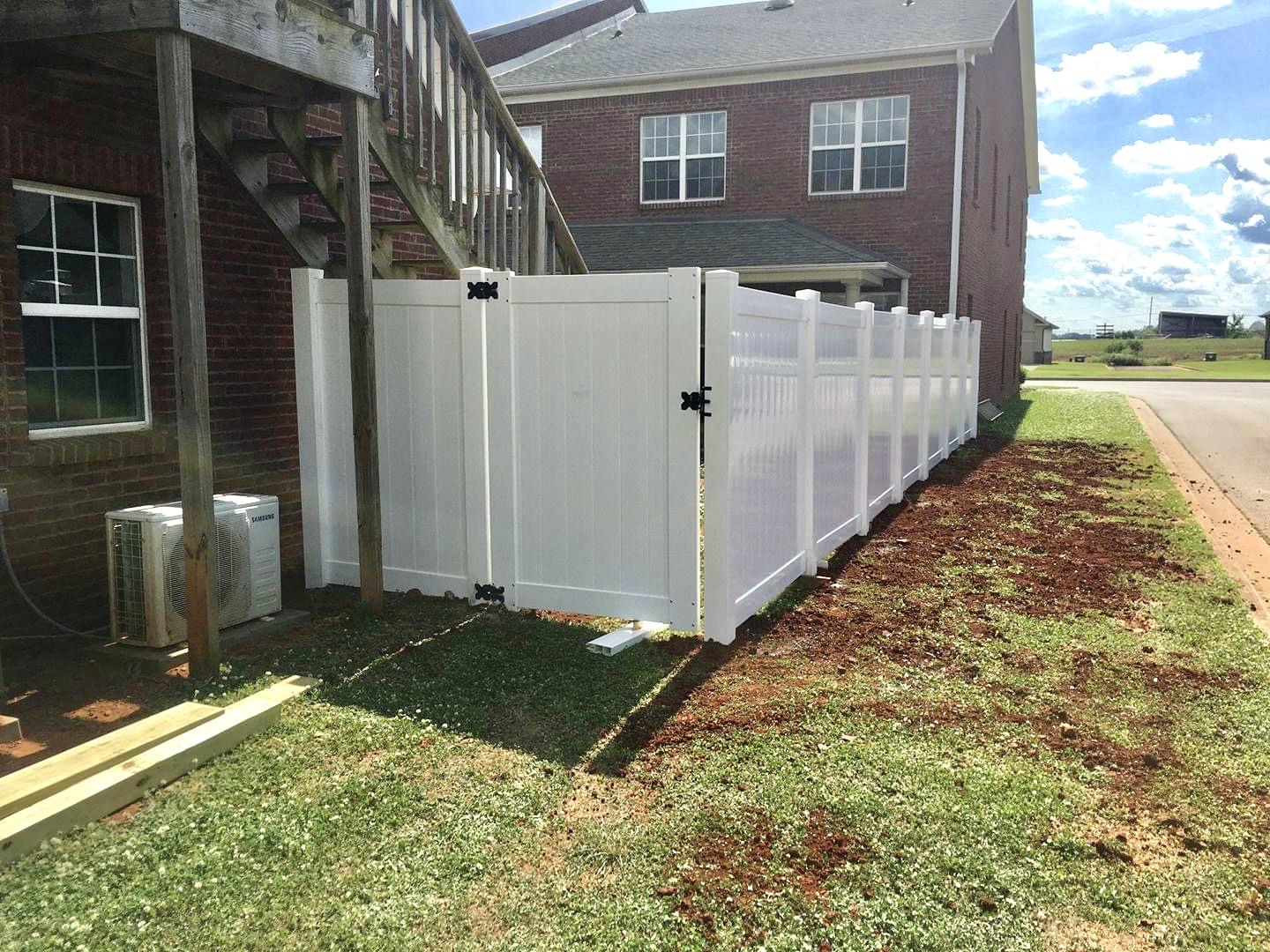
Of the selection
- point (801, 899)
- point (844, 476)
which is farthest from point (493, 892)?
point (844, 476)

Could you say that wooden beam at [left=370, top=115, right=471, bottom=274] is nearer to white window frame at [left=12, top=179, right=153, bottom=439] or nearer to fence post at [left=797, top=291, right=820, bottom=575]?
white window frame at [left=12, top=179, right=153, bottom=439]

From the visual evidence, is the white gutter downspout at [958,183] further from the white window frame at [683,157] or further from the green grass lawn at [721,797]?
the green grass lawn at [721,797]

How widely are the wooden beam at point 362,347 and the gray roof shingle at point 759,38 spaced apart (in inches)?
601

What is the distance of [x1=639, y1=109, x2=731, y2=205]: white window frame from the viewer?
2097 centimetres

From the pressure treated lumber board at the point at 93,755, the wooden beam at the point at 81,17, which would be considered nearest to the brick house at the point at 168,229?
the wooden beam at the point at 81,17

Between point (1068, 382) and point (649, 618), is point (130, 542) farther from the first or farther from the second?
point (1068, 382)

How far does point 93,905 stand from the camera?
3172mm

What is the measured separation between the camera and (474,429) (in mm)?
6344

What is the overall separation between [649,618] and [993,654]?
190 cm

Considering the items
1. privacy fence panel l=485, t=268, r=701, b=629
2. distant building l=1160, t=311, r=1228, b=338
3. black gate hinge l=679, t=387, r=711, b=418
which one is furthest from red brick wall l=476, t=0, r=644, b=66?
distant building l=1160, t=311, r=1228, b=338

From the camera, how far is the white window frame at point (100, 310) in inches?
230

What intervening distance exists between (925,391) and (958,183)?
28.8ft

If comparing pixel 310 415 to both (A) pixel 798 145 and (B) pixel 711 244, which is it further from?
(A) pixel 798 145

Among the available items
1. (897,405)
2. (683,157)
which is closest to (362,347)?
(897,405)
